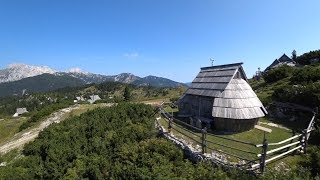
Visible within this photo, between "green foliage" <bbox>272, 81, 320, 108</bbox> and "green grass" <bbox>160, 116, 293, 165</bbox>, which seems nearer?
"green grass" <bbox>160, 116, 293, 165</bbox>

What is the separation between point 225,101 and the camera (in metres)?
22.4

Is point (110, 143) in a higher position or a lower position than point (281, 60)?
lower

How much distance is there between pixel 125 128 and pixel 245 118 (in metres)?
10.3

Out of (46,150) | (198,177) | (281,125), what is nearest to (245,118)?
(281,125)

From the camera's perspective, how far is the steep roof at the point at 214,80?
23.9 m

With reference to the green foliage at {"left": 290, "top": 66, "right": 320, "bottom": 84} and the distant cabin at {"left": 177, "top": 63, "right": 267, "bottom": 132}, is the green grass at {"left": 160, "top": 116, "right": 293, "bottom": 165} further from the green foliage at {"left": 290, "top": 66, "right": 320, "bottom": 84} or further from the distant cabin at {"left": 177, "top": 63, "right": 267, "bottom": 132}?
the green foliage at {"left": 290, "top": 66, "right": 320, "bottom": 84}

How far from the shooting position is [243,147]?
17734mm

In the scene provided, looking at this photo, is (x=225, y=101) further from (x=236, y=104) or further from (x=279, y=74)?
(x=279, y=74)

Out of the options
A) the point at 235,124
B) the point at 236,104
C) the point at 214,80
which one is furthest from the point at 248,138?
the point at 214,80

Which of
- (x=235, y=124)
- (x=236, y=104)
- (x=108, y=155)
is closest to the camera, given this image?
(x=108, y=155)

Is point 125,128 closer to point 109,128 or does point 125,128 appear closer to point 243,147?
point 109,128

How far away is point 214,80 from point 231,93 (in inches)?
131

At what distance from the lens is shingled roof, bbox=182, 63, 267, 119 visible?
21.5 metres

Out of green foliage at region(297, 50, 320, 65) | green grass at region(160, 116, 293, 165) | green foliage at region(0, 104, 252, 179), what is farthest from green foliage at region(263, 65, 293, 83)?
green foliage at region(0, 104, 252, 179)
